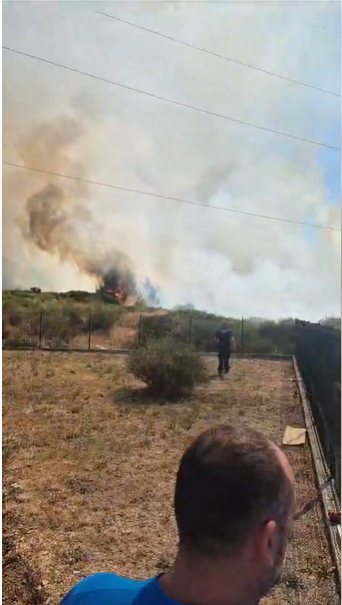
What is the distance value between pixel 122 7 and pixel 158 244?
546 mm

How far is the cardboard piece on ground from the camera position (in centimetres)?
125

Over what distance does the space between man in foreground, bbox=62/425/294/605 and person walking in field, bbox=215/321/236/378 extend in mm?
706

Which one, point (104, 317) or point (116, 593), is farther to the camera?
point (104, 317)

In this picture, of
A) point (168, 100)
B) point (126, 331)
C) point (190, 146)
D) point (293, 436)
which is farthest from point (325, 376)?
point (168, 100)

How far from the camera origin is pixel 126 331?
1.30 metres

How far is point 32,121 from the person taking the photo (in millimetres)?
1317

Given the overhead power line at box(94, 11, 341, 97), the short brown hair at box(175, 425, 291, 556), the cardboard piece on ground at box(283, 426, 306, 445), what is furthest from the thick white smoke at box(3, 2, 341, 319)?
the short brown hair at box(175, 425, 291, 556)

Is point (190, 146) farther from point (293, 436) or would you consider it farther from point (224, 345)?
point (293, 436)

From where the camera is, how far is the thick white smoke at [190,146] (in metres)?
1.21

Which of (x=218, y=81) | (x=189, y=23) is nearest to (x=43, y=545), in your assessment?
(x=218, y=81)

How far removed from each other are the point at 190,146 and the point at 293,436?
0.68 meters

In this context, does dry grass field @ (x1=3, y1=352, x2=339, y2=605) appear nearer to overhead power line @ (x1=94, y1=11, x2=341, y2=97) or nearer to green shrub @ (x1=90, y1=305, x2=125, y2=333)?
green shrub @ (x1=90, y1=305, x2=125, y2=333)

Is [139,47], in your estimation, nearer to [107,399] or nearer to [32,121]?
[32,121]

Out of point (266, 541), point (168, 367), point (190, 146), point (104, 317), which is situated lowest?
point (266, 541)
